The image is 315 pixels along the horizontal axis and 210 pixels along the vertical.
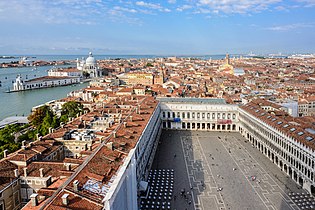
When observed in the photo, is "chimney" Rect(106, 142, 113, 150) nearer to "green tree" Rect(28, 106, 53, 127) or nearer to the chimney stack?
the chimney stack

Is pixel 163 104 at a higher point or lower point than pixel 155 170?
higher

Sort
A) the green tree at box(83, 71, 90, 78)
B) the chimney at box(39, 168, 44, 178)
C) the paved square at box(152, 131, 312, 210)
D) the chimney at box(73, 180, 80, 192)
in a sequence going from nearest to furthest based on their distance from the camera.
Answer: the chimney at box(73, 180, 80, 192) → the chimney at box(39, 168, 44, 178) → the paved square at box(152, 131, 312, 210) → the green tree at box(83, 71, 90, 78)

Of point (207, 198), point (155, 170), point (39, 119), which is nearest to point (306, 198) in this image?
point (207, 198)

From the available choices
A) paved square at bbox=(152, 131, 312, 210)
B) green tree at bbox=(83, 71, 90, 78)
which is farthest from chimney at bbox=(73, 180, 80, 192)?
green tree at bbox=(83, 71, 90, 78)

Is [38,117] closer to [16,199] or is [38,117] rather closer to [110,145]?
[110,145]

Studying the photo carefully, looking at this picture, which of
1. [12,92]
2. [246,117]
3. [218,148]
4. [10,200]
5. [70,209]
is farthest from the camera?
[12,92]

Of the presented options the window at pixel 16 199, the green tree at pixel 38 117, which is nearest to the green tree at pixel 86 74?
the green tree at pixel 38 117

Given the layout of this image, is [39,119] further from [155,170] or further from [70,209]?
[70,209]

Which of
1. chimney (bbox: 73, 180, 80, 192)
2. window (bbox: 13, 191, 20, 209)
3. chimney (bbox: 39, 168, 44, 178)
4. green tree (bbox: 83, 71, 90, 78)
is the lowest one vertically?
window (bbox: 13, 191, 20, 209)
